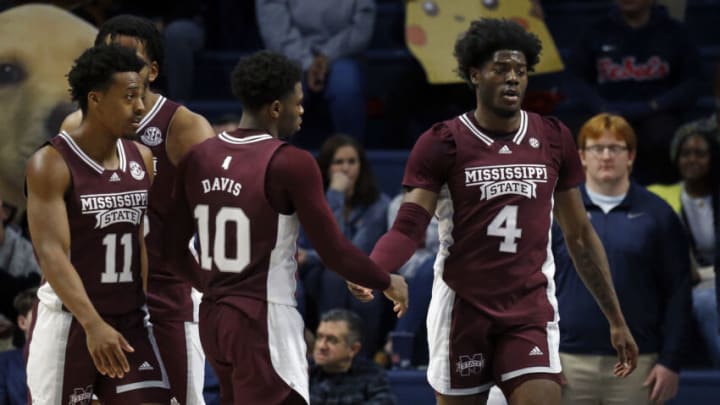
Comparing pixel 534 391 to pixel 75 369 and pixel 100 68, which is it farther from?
pixel 100 68

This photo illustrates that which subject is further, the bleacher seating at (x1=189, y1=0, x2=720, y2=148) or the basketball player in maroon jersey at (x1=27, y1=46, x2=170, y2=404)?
the bleacher seating at (x1=189, y1=0, x2=720, y2=148)

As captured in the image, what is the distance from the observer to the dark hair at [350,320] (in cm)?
718

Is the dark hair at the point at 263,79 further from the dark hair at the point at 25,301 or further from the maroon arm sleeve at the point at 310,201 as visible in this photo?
the dark hair at the point at 25,301

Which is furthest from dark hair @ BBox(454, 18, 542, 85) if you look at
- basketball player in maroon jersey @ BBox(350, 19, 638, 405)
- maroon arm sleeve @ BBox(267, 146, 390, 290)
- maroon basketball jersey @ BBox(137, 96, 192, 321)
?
maroon basketball jersey @ BBox(137, 96, 192, 321)

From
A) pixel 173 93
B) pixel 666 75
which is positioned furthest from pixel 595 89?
pixel 173 93

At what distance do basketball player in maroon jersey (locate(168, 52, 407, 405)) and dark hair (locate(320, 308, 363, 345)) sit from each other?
96.5 inches

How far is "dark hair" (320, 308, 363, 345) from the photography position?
7.18 meters

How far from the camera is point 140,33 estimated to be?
5.48 m

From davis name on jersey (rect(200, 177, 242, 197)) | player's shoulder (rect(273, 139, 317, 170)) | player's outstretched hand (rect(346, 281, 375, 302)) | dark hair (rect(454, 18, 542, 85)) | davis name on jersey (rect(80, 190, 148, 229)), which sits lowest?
player's outstretched hand (rect(346, 281, 375, 302))

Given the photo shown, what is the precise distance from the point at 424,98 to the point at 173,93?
5.72ft

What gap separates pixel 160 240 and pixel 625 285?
7.72ft

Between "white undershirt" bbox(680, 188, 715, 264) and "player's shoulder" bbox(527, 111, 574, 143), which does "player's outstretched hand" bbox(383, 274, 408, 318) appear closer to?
"player's shoulder" bbox(527, 111, 574, 143)

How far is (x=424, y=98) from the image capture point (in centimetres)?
927

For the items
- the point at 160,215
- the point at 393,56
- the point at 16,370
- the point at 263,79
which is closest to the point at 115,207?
the point at 160,215
